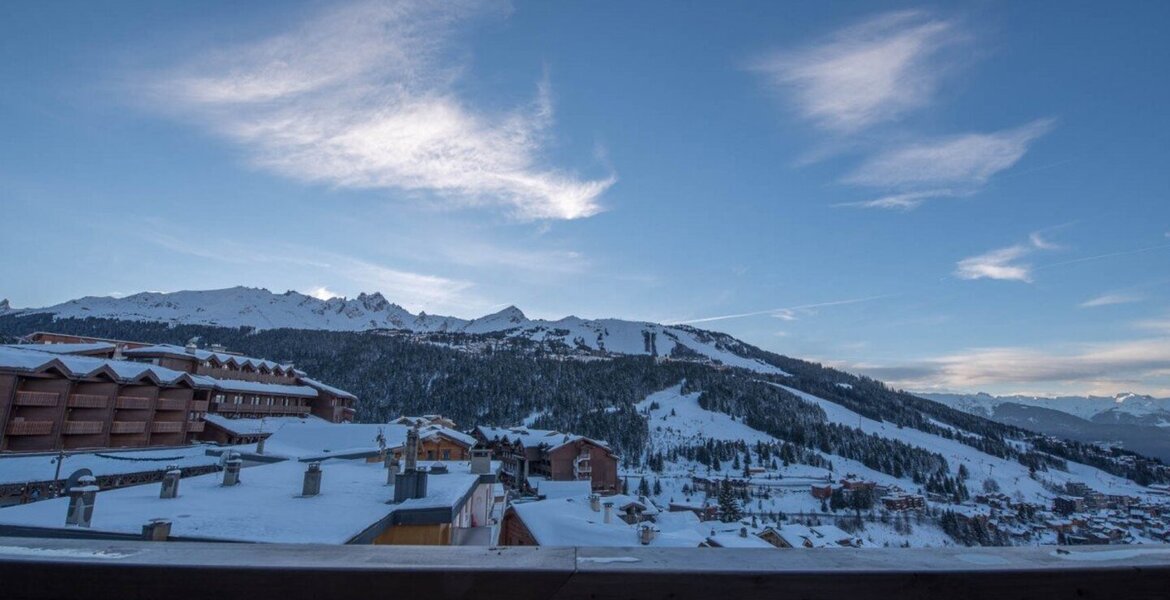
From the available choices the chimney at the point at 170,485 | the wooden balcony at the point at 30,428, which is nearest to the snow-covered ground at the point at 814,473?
the wooden balcony at the point at 30,428

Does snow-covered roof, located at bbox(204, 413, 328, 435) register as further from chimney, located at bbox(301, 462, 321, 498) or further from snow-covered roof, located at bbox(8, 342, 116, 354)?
chimney, located at bbox(301, 462, 321, 498)

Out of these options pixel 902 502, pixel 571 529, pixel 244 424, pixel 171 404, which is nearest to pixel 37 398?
pixel 171 404

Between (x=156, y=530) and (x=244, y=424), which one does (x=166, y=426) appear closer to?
(x=244, y=424)

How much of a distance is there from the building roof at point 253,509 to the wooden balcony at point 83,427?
27.9m

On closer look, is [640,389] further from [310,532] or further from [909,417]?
[310,532]

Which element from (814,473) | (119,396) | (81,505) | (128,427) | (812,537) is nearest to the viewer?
(81,505)

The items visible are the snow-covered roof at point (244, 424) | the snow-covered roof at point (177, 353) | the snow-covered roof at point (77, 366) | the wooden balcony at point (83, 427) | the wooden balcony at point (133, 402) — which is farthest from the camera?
the snow-covered roof at point (177, 353)

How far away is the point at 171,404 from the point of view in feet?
137

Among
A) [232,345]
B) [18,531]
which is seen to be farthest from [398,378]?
[18,531]

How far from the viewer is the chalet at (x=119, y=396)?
3117 cm

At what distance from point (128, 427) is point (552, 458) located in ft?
133

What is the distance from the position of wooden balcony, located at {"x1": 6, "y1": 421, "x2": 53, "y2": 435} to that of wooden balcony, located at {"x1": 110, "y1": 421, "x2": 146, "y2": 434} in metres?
4.37

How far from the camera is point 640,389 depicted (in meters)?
162

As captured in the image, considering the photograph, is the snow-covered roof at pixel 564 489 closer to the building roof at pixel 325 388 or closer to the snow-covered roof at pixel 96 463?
the snow-covered roof at pixel 96 463
